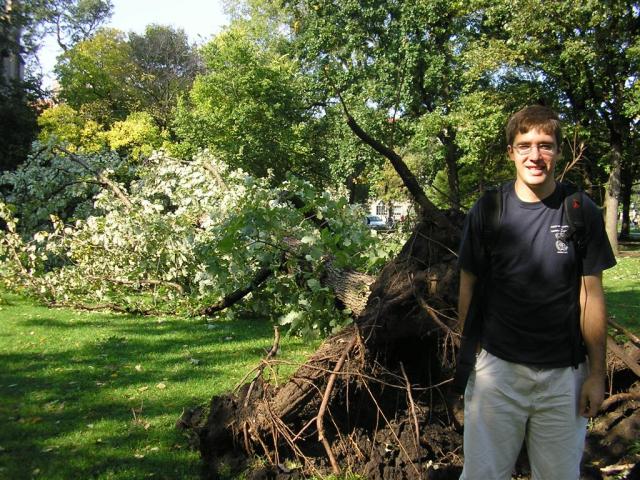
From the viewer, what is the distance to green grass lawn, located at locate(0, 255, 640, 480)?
12.0ft

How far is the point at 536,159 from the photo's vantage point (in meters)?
2.05

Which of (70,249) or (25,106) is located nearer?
(70,249)

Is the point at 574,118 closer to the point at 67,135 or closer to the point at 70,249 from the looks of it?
the point at 70,249

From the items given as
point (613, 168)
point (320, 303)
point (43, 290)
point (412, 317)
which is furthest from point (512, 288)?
point (613, 168)

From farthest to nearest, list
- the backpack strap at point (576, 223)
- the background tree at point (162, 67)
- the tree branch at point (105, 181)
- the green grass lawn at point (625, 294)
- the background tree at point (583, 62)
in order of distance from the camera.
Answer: the background tree at point (162, 67)
the background tree at point (583, 62)
the tree branch at point (105, 181)
the green grass lawn at point (625, 294)
the backpack strap at point (576, 223)

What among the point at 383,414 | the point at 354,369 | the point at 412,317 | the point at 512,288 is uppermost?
the point at 512,288

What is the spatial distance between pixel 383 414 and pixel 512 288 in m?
1.62

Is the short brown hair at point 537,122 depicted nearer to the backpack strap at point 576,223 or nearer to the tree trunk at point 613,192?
the backpack strap at point 576,223

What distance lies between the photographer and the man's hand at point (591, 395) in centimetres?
204

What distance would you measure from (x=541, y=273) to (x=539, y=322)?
0.18 meters

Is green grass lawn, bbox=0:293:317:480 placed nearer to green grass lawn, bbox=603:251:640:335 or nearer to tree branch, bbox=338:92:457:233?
tree branch, bbox=338:92:457:233

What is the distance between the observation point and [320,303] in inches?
225

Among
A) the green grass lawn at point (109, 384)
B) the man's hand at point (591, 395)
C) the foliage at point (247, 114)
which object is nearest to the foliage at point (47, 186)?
the green grass lawn at point (109, 384)

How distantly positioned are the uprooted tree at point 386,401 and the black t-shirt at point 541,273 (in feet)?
3.73
